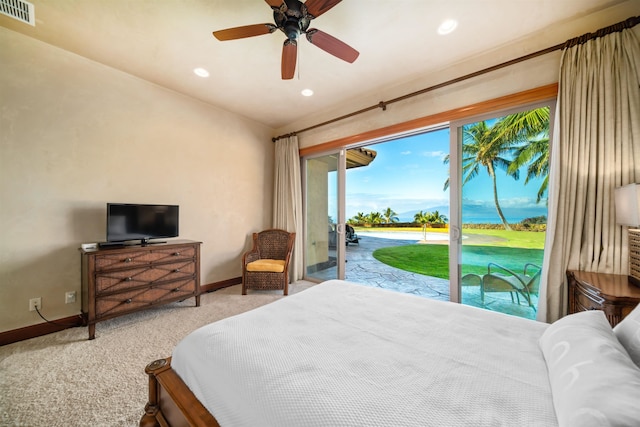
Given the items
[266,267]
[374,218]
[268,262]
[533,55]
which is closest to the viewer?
[533,55]

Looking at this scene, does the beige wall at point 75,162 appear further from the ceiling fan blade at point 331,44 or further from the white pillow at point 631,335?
the white pillow at point 631,335

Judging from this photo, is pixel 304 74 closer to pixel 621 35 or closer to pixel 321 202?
pixel 321 202

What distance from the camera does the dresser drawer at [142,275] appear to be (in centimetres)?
230

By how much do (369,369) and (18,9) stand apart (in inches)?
140

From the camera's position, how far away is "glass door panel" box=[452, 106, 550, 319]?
2.33 metres

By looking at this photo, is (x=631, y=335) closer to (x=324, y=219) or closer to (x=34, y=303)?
(x=324, y=219)

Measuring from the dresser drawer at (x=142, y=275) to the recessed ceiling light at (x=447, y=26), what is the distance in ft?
11.8

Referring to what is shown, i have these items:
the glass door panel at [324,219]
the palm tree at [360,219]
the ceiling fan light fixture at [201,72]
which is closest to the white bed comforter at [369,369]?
the glass door panel at [324,219]

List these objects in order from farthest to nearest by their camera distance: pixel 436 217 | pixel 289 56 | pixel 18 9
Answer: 1. pixel 436 217
2. pixel 289 56
3. pixel 18 9

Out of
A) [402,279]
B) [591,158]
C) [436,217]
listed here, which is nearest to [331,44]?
[591,158]

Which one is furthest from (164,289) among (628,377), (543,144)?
(543,144)

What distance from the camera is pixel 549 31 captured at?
2.16 meters

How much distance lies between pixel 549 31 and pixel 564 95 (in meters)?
0.67

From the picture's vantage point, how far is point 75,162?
2508 mm
